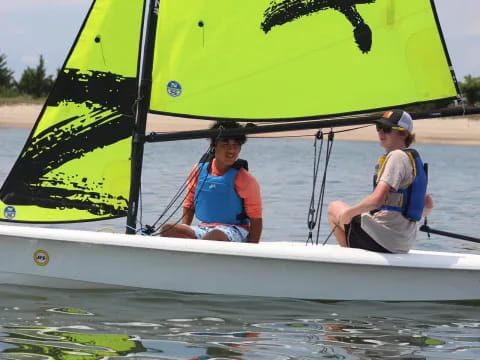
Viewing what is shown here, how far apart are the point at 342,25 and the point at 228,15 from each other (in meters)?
0.72

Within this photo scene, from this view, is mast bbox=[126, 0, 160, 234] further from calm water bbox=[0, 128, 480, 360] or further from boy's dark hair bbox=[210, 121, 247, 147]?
calm water bbox=[0, 128, 480, 360]

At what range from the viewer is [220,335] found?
5395mm

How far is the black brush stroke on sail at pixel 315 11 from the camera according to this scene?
6281 millimetres

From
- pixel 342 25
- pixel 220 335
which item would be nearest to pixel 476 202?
pixel 342 25

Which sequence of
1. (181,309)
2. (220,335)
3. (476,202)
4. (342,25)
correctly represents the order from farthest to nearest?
(476,202)
(342,25)
(181,309)
(220,335)

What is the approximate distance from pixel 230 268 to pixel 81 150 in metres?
1.25

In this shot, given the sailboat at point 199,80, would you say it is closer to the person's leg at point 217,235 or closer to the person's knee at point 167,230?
the person's knee at point 167,230

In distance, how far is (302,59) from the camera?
20.8ft

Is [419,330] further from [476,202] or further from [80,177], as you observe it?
[476,202]

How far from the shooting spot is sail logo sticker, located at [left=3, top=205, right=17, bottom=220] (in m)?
6.32

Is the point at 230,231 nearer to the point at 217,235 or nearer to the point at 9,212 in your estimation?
the point at 217,235

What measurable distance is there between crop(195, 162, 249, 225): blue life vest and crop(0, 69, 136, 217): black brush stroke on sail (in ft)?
1.66

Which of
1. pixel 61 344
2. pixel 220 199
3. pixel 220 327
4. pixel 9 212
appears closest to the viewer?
pixel 61 344

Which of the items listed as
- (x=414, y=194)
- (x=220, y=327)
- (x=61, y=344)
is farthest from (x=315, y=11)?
(x=61, y=344)
